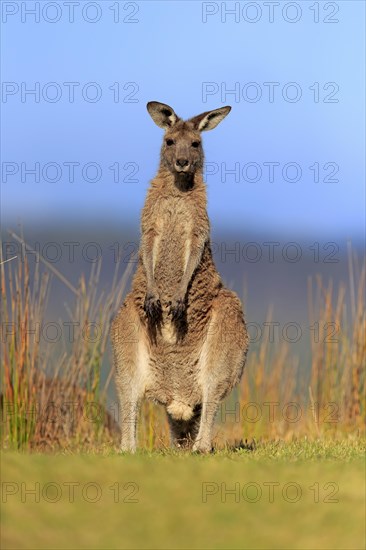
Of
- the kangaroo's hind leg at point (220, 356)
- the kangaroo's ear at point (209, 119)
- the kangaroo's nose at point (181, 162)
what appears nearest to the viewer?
the kangaroo's hind leg at point (220, 356)

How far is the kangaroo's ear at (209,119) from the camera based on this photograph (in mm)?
8578

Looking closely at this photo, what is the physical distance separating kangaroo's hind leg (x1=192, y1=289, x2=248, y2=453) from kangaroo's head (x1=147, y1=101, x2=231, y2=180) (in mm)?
1118

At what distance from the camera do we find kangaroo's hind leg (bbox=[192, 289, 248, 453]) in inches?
314

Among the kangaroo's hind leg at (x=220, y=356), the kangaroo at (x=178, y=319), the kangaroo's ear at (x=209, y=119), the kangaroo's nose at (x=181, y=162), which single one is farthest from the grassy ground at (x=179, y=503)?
the kangaroo's ear at (x=209, y=119)

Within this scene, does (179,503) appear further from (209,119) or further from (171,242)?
(209,119)

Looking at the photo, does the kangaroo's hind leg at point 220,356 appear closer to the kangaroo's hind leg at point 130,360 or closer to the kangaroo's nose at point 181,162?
the kangaroo's hind leg at point 130,360

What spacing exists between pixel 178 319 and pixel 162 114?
1807 mm

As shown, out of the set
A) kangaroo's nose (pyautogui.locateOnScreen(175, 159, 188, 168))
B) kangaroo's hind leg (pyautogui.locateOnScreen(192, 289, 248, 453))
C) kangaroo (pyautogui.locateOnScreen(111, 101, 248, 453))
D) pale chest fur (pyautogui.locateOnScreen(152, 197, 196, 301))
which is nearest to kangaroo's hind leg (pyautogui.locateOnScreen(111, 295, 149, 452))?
kangaroo (pyautogui.locateOnScreen(111, 101, 248, 453))

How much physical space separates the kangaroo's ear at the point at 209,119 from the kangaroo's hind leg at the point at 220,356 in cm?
150

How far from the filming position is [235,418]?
11.0 m

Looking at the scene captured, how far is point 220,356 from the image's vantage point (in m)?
8.02

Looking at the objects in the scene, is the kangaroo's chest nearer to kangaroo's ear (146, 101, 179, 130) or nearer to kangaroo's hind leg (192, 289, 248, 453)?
kangaroo's hind leg (192, 289, 248, 453)

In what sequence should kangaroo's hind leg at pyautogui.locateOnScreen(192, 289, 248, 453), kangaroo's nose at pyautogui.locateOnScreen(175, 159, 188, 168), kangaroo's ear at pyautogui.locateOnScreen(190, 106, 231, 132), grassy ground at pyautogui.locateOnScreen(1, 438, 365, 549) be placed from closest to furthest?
grassy ground at pyautogui.locateOnScreen(1, 438, 365, 549) → kangaroo's hind leg at pyautogui.locateOnScreen(192, 289, 248, 453) → kangaroo's nose at pyautogui.locateOnScreen(175, 159, 188, 168) → kangaroo's ear at pyautogui.locateOnScreen(190, 106, 231, 132)

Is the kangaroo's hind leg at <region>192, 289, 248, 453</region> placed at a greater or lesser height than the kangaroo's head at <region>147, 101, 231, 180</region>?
lesser
